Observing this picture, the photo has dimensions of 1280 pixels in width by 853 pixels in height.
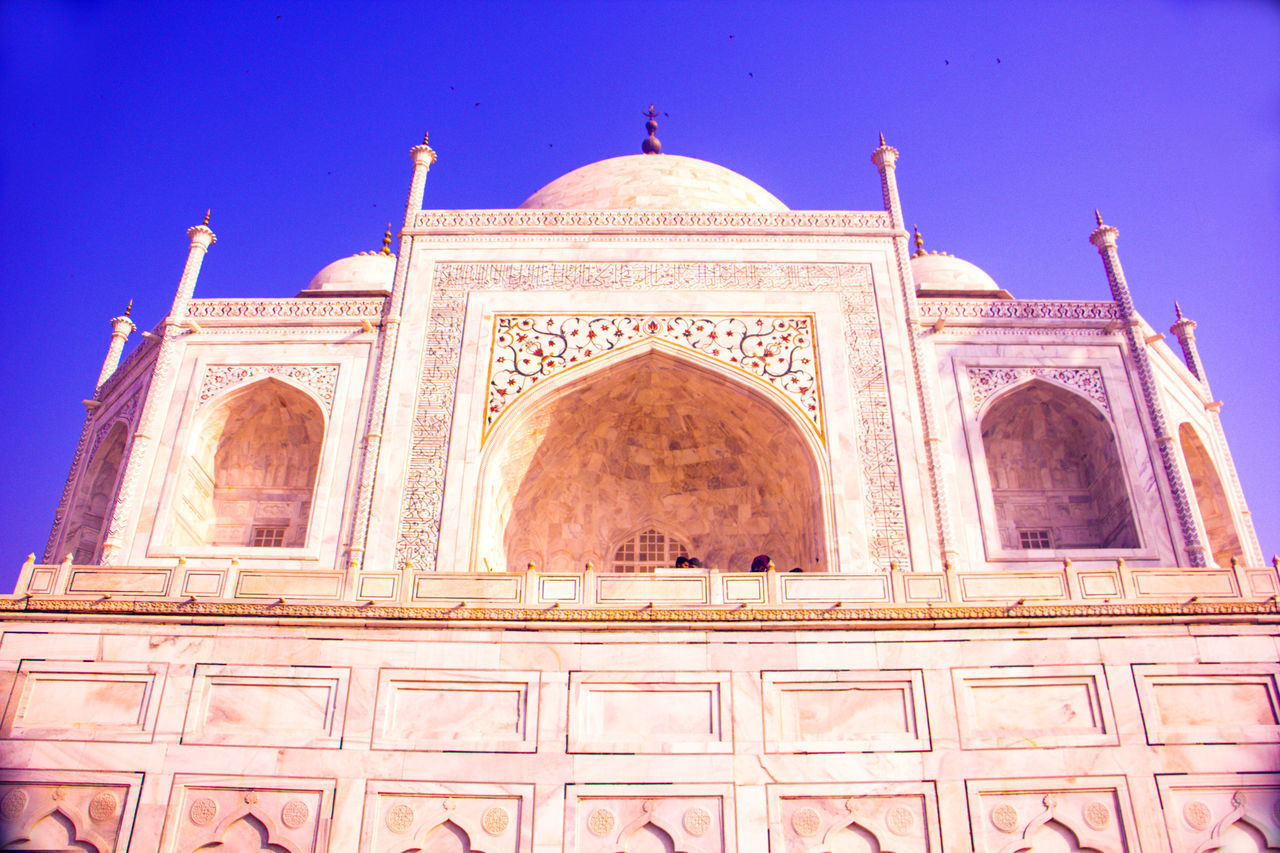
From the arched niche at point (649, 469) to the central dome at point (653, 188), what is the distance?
3.44 m

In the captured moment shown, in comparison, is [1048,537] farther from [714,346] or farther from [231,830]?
[231,830]

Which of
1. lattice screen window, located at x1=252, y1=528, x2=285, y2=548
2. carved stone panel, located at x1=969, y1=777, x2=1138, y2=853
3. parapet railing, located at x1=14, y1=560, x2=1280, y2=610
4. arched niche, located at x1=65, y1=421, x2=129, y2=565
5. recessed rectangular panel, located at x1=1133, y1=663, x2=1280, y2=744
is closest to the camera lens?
carved stone panel, located at x1=969, y1=777, x2=1138, y2=853

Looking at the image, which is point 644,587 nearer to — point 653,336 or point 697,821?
point 697,821

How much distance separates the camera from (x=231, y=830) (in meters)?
7.01

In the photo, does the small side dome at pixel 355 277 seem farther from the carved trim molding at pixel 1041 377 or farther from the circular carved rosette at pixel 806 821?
the circular carved rosette at pixel 806 821

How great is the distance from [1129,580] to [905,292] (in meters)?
5.59

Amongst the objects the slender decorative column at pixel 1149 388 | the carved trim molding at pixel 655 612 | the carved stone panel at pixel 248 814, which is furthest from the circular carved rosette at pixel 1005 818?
the slender decorative column at pixel 1149 388

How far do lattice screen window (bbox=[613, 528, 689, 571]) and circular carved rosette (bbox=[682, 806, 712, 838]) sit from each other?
6.34 m

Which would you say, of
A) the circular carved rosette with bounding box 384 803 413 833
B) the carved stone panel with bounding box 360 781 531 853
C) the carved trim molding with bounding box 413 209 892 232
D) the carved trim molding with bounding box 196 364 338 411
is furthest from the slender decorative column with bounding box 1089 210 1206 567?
the carved trim molding with bounding box 196 364 338 411

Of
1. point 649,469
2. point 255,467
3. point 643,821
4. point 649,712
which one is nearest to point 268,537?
point 255,467

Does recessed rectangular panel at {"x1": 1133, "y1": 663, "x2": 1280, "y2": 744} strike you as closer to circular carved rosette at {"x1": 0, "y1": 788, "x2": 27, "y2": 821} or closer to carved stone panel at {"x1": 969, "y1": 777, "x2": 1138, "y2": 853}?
carved stone panel at {"x1": 969, "y1": 777, "x2": 1138, "y2": 853}

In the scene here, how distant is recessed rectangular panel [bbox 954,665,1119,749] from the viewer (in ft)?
23.6

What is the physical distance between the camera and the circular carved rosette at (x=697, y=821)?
6.91 meters

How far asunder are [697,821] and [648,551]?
6.61 metres
